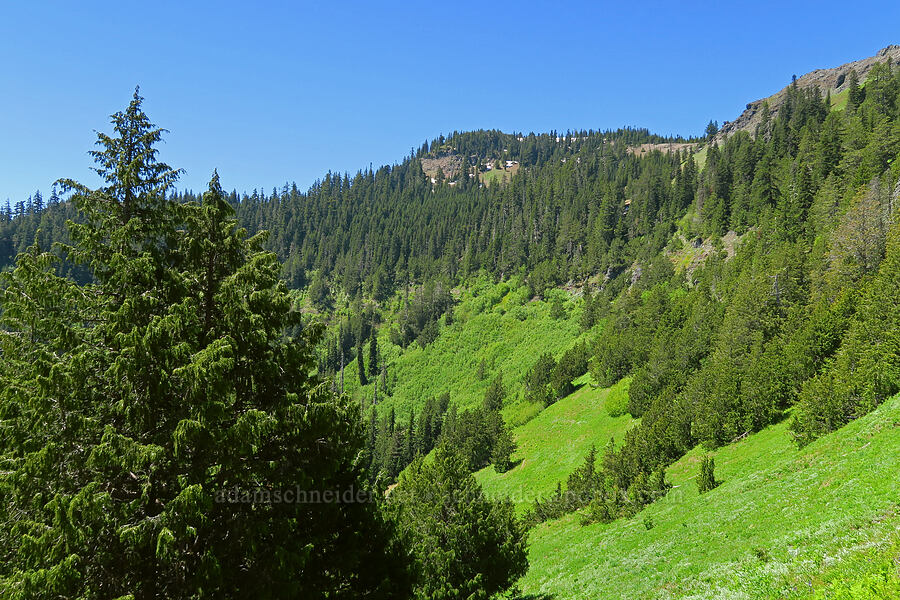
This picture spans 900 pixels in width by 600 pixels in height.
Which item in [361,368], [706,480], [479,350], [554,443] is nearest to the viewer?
[706,480]

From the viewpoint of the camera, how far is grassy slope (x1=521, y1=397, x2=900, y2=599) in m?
10.0

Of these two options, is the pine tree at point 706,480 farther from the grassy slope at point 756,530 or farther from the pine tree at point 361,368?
the pine tree at point 361,368

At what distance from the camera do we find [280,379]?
374 inches

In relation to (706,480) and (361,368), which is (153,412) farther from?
(361,368)

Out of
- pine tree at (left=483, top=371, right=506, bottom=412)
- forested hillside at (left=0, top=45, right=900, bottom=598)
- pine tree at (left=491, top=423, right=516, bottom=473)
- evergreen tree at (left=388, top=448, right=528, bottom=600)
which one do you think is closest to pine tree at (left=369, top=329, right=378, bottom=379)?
forested hillside at (left=0, top=45, right=900, bottom=598)

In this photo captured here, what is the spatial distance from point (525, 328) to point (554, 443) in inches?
1665

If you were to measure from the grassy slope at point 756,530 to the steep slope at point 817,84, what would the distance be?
513ft

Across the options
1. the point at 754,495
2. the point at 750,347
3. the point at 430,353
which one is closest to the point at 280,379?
the point at 754,495

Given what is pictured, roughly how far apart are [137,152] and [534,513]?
38.1 metres

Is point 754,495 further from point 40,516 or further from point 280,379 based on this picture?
point 40,516

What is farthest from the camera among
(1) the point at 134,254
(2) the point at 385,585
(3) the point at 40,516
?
(2) the point at 385,585

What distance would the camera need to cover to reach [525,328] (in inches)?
3620

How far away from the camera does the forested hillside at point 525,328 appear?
A: 791 cm

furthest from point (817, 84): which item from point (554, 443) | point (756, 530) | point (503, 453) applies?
point (756, 530)
